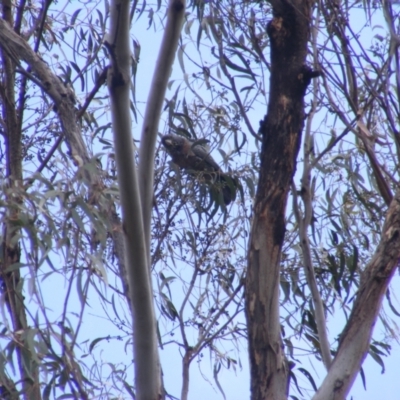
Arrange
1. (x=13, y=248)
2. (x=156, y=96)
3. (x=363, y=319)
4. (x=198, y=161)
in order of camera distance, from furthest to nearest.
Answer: (x=198, y=161), (x=13, y=248), (x=156, y=96), (x=363, y=319)

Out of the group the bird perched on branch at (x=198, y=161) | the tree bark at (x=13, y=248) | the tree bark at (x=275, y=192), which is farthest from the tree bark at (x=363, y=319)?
the bird perched on branch at (x=198, y=161)

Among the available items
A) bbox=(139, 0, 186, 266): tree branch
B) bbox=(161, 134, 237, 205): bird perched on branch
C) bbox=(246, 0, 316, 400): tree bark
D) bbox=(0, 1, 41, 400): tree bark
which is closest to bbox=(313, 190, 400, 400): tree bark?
bbox=(246, 0, 316, 400): tree bark

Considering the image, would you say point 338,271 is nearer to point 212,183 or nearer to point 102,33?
point 212,183

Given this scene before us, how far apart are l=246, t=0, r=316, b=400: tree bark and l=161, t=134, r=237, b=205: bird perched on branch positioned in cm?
97

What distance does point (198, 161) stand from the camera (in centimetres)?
330

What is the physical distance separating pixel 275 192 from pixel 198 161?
1.51m

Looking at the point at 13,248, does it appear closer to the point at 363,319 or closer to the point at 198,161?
the point at 198,161

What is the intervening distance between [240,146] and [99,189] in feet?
3.25

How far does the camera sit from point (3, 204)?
2.06 meters

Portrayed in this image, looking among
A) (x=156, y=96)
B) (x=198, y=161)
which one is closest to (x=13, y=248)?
(x=156, y=96)

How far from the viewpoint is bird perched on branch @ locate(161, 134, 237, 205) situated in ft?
9.56

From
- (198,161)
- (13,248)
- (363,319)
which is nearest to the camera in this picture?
(363,319)

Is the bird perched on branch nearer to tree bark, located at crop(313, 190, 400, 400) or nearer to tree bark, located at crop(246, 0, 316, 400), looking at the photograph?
tree bark, located at crop(246, 0, 316, 400)

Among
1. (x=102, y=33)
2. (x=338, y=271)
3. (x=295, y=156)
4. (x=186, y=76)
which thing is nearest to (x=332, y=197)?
(x=338, y=271)
